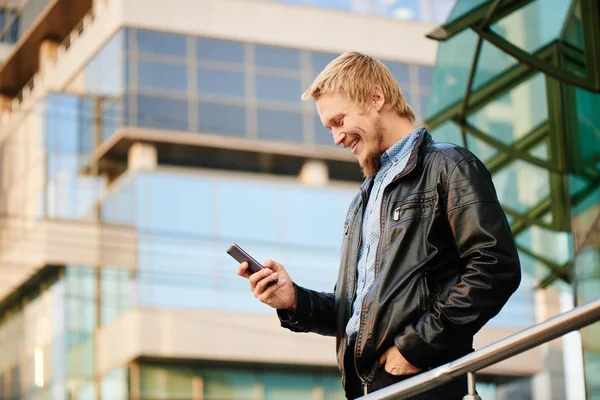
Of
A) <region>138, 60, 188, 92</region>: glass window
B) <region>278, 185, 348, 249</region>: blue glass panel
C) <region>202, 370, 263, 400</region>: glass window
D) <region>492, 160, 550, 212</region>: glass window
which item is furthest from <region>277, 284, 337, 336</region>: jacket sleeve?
<region>278, 185, 348, 249</region>: blue glass panel

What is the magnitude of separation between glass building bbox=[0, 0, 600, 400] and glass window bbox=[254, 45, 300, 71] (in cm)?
5

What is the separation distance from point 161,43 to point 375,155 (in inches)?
1276

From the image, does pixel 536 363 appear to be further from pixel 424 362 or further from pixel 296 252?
pixel 424 362

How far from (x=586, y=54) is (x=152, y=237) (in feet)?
87.1

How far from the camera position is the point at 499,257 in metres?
3.73

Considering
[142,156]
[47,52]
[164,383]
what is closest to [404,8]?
[142,156]

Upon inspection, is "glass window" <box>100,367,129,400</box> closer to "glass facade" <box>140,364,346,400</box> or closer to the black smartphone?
"glass facade" <box>140,364,346,400</box>

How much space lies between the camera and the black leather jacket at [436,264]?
12.2ft

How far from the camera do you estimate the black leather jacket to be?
3.73 meters

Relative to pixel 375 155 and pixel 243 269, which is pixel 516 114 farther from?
pixel 243 269

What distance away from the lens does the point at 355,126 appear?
161 inches

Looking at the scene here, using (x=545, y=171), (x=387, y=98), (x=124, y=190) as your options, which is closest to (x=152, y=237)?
(x=124, y=190)

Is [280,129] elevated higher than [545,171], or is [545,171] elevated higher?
[280,129]

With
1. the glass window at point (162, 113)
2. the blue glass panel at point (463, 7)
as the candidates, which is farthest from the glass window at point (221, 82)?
the blue glass panel at point (463, 7)
